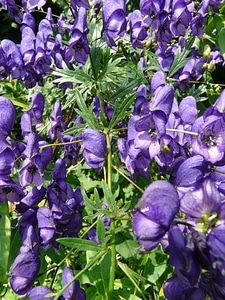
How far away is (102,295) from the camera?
1.20 m

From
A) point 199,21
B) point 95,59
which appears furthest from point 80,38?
point 199,21

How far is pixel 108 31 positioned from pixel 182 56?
1.11 ft

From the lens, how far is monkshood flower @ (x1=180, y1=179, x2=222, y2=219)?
2.41 feet

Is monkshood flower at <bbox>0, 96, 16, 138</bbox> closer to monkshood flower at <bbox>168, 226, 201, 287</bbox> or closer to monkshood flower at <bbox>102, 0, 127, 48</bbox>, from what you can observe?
monkshood flower at <bbox>102, 0, 127, 48</bbox>

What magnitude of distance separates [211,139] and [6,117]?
51cm

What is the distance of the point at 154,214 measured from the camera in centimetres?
74

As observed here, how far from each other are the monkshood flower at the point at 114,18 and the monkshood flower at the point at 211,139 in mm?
430

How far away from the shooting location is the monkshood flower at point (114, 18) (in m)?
1.26

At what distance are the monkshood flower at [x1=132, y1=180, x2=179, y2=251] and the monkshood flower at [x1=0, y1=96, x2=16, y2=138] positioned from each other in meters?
0.47

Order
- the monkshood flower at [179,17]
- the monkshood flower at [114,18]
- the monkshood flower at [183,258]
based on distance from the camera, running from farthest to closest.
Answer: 1. the monkshood flower at [179,17]
2. the monkshood flower at [114,18]
3. the monkshood flower at [183,258]

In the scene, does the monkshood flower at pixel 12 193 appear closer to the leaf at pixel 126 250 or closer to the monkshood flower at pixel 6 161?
the monkshood flower at pixel 6 161

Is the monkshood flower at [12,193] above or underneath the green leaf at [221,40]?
underneath

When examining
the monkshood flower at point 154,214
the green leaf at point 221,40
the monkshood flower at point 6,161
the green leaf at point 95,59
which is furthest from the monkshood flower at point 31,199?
the green leaf at point 221,40

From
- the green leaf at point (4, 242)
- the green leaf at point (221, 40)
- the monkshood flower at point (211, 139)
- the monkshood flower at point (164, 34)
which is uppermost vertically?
the monkshood flower at point (164, 34)
